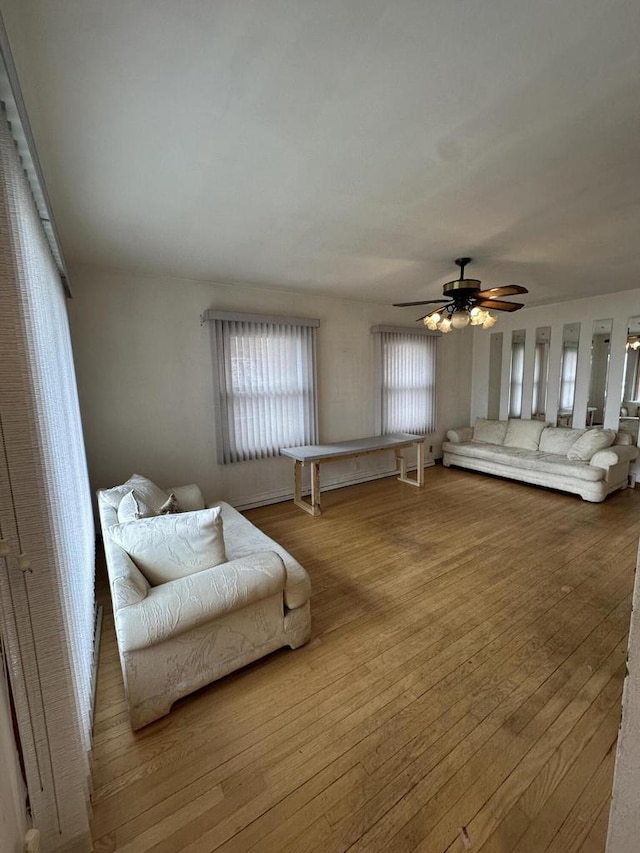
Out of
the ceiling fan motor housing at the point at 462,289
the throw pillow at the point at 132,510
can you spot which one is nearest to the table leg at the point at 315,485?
the throw pillow at the point at 132,510

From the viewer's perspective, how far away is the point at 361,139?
1.51 metres

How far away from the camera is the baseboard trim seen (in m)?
4.00

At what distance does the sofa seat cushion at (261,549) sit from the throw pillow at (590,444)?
13.1 feet

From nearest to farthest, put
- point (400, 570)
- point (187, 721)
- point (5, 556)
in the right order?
1. point (5, 556)
2. point (187, 721)
3. point (400, 570)

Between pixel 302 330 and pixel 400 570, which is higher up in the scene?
pixel 302 330

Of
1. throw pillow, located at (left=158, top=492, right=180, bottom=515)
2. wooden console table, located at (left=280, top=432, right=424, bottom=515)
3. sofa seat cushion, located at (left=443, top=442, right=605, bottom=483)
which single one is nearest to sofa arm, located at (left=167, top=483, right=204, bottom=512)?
throw pillow, located at (left=158, top=492, right=180, bottom=515)

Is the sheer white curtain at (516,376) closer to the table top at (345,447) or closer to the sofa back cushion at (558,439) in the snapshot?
the sofa back cushion at (558,439)

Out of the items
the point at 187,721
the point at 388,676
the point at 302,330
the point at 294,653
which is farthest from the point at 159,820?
the point at 302,330

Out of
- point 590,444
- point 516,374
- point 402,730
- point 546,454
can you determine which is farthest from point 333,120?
point 516,374

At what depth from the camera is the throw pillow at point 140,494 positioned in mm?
2282

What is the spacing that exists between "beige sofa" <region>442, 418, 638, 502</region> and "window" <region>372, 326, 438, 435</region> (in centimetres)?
70

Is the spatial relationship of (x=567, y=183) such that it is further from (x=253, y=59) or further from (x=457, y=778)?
(x=457, y=778)

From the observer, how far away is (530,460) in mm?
4504

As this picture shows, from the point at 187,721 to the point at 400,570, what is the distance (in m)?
1.66
